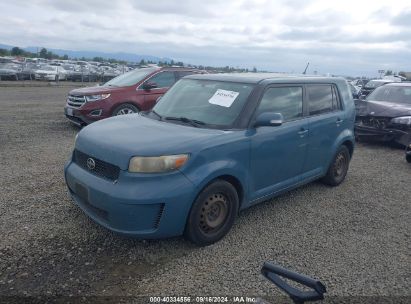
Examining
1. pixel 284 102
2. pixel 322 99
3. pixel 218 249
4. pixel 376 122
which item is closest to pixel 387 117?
pixel 376 122

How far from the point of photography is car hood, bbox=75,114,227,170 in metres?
3.26

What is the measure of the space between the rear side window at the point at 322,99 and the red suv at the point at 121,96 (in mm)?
4887

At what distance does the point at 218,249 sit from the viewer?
3576 mm

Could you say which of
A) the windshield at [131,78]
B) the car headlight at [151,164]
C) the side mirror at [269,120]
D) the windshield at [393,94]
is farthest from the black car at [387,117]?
the car headlight at [151,164]

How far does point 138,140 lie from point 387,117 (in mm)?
7074

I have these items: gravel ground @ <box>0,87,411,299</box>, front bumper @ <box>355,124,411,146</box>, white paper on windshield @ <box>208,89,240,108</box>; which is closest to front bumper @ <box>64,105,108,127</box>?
gravel ground @ <box>0,87,411,299</box>

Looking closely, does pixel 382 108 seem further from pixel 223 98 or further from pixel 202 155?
pixel 202 155

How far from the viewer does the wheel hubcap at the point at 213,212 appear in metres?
3.53

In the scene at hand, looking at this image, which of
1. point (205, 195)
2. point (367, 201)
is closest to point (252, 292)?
point (205, 195)

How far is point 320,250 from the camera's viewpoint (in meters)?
3.65

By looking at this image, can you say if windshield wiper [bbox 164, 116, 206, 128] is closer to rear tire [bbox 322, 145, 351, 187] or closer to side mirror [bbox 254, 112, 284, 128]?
side mirror [bbox 254, 112, 284, 128]

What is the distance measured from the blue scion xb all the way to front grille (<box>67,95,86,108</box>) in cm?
452

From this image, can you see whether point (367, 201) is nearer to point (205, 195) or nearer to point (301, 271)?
point (301, 271)

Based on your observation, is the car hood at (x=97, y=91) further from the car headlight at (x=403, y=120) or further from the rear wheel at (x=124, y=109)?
the car headlight at (x=403, y=120)
